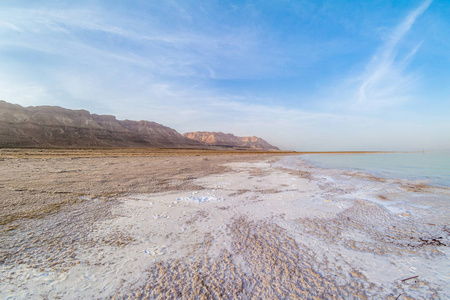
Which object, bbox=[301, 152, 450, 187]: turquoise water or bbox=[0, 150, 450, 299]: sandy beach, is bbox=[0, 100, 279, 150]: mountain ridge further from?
bbox=[301, 152, 450, 187]: turquoise water

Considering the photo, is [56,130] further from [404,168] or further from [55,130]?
[404,168]

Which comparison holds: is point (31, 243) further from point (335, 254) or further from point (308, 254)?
point (335, 254)

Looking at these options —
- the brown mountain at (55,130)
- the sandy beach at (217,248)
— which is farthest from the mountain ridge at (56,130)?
the sandy beach at (217,248)

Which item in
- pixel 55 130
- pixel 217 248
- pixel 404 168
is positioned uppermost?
pixel 55 130

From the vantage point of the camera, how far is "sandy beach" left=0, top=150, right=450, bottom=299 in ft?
8.28

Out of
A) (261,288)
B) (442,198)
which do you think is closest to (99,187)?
(261,288)

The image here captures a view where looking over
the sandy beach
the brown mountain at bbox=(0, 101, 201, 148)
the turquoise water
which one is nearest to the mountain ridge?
the brown mountain at bbox=(0, 101, 201, 148)

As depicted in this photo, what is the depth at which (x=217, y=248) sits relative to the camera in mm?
3516

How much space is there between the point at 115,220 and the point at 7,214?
2626mm

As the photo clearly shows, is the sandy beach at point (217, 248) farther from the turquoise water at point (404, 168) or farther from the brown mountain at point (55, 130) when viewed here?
the brown mountain at point (55, 130)

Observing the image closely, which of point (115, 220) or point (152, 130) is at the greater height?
point (152, 130)

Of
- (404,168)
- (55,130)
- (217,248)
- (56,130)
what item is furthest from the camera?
(56,130)

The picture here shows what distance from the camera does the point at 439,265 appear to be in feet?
10.1

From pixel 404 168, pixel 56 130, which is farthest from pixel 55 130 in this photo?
pixel 404 168
